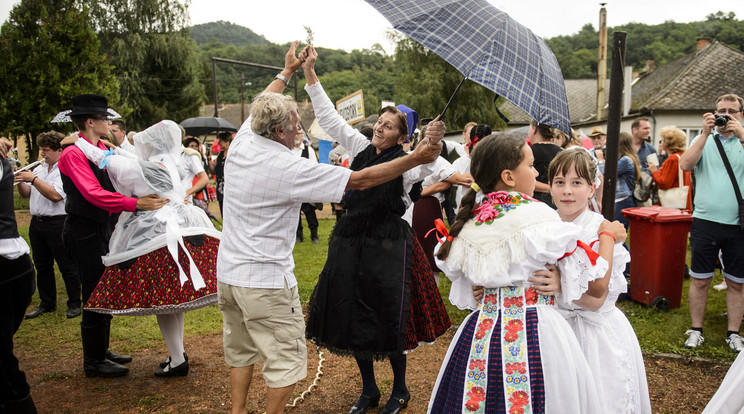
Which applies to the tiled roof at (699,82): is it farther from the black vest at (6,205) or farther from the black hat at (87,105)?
the black vest at (6,205)

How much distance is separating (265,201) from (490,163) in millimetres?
1183

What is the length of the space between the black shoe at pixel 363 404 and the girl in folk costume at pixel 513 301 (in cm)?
141

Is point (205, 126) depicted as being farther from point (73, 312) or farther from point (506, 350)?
point (506, 350)

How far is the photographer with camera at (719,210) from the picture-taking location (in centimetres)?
449

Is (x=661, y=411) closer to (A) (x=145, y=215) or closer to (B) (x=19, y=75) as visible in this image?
(A) (x=145, y=215)

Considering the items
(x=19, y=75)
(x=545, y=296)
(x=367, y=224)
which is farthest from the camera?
(x=19, y=75)

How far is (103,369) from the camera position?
436 cm

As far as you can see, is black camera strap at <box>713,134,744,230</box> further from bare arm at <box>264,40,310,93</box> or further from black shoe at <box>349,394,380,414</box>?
bare arm at <box>264,40,310,93</box>

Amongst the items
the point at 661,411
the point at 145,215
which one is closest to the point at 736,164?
the point at 661,411

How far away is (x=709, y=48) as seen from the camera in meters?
28.4

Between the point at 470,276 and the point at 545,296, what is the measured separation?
0.33 meters

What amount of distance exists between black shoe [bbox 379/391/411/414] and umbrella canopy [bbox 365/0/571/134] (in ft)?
7.05

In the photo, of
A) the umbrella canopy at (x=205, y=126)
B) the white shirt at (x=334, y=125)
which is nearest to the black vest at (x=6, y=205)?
the white shirt at (x=334, y=125)

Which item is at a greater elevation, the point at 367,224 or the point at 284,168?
the point at 284,168
